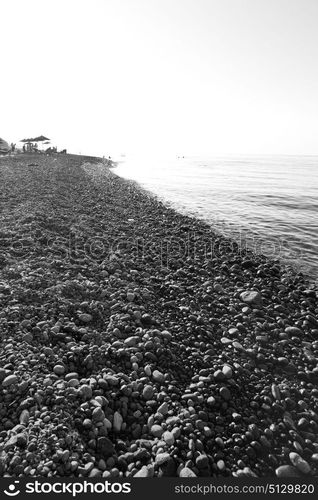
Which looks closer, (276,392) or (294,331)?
(276,392)

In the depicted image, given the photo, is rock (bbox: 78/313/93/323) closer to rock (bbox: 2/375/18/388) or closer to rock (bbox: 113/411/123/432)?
rock (bbox: 2/375/18/388)

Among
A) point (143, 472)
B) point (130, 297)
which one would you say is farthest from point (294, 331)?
point (143, 472)

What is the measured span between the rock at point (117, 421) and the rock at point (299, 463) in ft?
8.35

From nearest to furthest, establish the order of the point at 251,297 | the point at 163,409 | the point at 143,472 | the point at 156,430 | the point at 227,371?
1. the point at 143,472
2. the point at 156,430
3. the point at 163,409
4. the point at 227,371
5. the point at 251,297

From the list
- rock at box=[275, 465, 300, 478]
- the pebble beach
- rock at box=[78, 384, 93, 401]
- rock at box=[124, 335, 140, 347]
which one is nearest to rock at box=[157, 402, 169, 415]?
the pebble beach

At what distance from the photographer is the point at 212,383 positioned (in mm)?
5293

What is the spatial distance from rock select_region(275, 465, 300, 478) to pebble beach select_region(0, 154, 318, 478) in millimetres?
14

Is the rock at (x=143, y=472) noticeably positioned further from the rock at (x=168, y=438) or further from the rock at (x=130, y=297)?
the rock at (x=130, y=297)

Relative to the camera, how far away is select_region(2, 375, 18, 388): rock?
4652mm

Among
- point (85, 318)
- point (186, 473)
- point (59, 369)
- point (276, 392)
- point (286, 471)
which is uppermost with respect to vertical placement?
point (85, 318)

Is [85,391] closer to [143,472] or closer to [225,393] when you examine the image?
[143,472]

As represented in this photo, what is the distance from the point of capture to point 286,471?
407 cm

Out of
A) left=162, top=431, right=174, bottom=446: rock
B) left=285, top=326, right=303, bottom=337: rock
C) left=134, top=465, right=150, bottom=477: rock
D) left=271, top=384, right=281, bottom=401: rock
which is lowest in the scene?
left=134, top=465, right=150, bottom=477: rock

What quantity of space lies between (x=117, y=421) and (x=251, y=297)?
530cm
